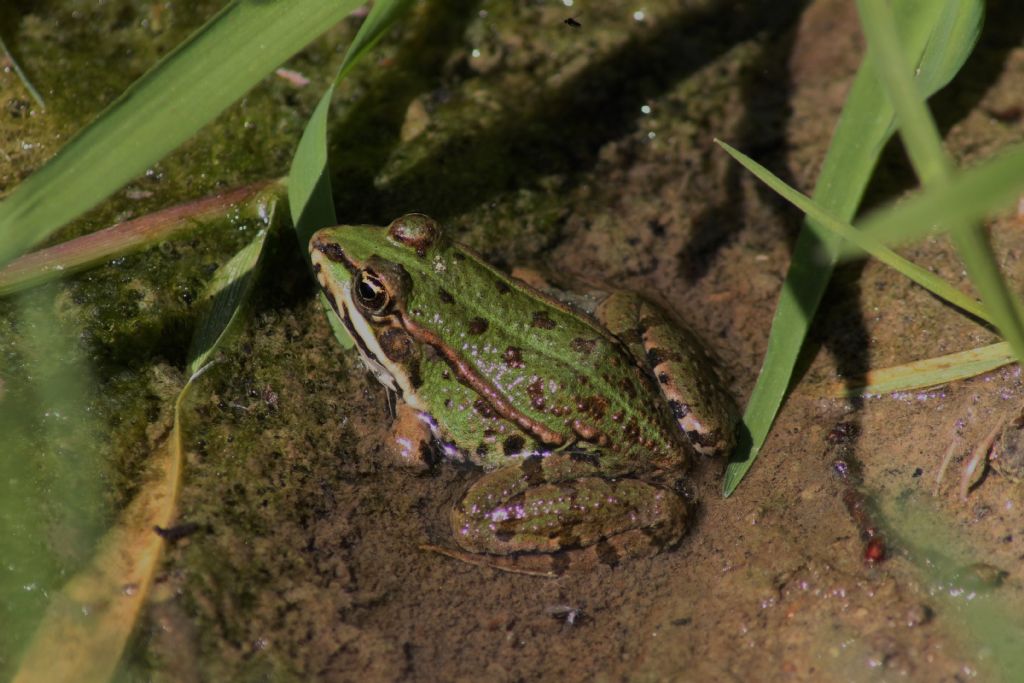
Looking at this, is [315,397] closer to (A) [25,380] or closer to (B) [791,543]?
(A) [25,380]

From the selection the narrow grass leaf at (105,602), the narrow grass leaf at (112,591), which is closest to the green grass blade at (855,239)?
the narrow grass leaf at (112,591)

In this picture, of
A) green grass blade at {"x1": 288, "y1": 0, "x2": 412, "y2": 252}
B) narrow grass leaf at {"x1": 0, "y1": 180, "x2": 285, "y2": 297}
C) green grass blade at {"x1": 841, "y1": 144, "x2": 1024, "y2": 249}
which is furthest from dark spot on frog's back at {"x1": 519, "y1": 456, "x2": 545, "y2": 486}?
green grass blade at {"x1": 841, "y1": 144, "x2": 1024, "y2": 249}

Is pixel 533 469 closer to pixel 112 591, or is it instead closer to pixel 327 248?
pixel 327 248

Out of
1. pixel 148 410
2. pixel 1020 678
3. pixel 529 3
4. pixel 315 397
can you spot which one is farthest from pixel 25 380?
pixel 1020 678

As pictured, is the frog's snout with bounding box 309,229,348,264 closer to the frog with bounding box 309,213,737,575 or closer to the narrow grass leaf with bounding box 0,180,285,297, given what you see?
the frog with bounding box 309,213,737,575

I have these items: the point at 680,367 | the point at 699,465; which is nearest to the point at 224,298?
the point at 680,367

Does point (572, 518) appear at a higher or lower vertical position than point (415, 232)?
lower
